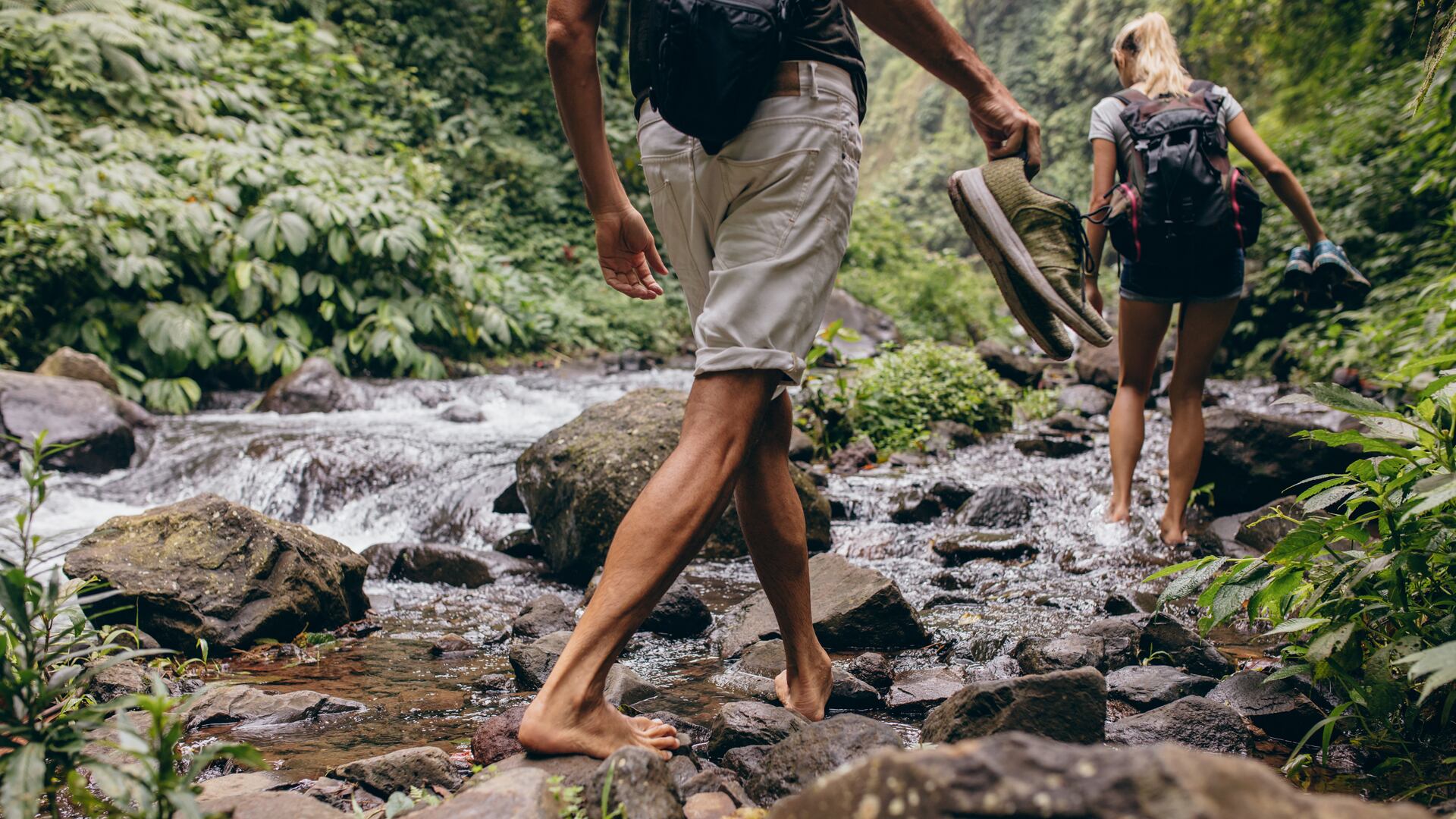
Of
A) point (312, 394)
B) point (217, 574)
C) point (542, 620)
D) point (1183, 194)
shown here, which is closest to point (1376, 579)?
point (1183, 194)

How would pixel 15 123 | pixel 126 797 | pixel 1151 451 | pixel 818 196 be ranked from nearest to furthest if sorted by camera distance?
pixel 126 797 < pixel 818 196 < pixel 1151 451 < pixel 15 123

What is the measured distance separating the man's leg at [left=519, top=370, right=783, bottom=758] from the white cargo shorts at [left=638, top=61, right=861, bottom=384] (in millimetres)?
76

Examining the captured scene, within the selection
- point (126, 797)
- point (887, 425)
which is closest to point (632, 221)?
point (126, 797)

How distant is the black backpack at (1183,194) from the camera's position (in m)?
3.30

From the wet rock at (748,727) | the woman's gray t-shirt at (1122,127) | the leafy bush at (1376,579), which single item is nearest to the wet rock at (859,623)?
the wet rock at (748,727)

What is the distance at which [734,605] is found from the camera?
322 centimetres

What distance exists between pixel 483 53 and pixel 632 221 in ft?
55.0

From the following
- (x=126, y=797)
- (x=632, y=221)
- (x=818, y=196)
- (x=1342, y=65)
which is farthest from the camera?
(x=1342, y=65)

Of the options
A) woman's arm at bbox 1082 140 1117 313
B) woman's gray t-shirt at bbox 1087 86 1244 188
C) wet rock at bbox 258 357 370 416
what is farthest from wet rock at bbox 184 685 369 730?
wet rock at bbox 258 357 370 416

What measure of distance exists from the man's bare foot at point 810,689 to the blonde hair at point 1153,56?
2888mm

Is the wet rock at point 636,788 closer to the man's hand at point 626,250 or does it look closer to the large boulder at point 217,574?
the man's hand at point 626,250

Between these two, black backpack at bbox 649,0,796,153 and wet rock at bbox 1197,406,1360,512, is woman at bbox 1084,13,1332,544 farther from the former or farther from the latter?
black backpack at bbox 649,0,796,153

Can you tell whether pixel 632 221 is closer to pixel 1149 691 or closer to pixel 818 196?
pixel 818 196

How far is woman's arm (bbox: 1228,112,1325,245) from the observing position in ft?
11.3
